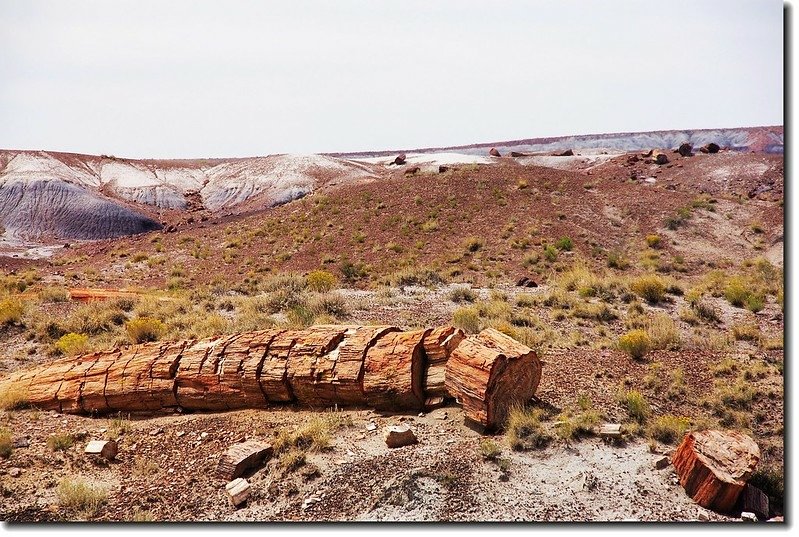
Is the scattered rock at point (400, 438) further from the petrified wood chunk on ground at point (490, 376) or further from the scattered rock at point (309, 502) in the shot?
the scattered rock at point (309, 502)

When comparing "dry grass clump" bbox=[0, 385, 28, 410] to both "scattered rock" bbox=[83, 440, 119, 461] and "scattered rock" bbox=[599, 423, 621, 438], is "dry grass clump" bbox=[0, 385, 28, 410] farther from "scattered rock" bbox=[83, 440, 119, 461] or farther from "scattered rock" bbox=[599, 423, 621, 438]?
"scattered rock" bbox=[599, 423, 621, 438]

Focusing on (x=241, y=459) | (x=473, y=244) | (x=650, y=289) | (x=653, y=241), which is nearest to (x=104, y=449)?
(x=241, y=459)

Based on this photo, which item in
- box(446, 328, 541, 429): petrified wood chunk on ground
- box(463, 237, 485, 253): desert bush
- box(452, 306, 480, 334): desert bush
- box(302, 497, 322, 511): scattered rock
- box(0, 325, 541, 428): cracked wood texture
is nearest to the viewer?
box(302, 497, 322, 511): scattered rock

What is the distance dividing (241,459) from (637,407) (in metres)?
5.03

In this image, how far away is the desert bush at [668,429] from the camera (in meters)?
7.66

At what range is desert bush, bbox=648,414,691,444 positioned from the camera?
7.66 meters

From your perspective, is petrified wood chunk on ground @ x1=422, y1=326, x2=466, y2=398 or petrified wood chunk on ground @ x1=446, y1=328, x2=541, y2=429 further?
petrified wood chunk on ground @ x1=422, y1=326, x2=466, y2=398

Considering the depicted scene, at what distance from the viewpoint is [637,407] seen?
8.27m

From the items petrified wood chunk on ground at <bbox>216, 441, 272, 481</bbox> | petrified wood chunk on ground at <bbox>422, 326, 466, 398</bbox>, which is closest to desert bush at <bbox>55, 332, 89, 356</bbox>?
petrified wood chunk on ground at <bbox>216, 441, 272, 481</bbox>

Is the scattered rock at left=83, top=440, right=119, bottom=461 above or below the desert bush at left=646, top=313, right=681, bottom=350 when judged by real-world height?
below

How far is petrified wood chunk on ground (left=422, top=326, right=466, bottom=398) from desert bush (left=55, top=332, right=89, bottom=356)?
269 inches

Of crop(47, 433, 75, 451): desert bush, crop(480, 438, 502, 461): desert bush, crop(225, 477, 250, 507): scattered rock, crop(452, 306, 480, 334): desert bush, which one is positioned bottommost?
crop(47, 433, 75, 451): desert bush

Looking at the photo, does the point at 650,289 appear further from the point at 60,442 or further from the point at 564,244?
the point at 60,442

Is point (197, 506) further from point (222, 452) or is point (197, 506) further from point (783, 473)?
point (783, 473)
